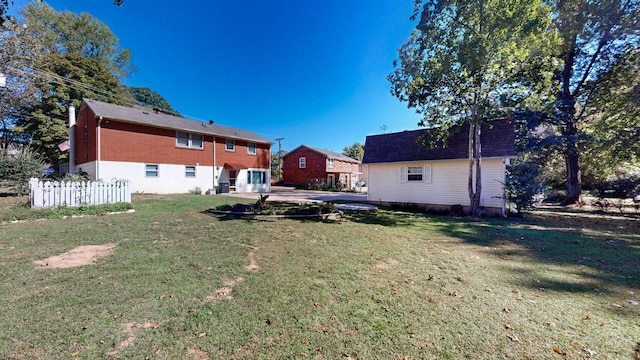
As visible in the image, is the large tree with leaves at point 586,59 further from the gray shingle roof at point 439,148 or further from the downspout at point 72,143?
the downspout at point 72,143

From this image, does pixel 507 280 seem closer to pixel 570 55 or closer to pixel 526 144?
pixel 526 144

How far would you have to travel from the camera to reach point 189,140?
20.4m

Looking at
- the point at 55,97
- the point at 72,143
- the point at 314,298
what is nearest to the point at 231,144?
the point at 72,143

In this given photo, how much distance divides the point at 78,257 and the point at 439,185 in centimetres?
1429

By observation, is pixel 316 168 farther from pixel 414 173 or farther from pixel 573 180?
pixel 573 180

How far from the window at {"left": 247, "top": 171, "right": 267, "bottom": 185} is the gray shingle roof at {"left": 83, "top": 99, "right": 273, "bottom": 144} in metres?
3.25

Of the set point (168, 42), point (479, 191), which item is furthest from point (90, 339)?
point (168, 42)

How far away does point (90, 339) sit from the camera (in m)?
2.37

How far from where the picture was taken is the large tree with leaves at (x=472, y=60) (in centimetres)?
901

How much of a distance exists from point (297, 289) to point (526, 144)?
17.6 metres

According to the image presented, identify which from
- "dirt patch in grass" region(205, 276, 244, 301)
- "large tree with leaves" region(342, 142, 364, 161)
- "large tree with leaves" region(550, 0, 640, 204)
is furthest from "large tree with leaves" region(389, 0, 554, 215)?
"large tree with leaves" region(342, 142, 364, 161)

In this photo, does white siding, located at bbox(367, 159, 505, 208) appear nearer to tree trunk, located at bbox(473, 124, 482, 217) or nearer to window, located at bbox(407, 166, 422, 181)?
window, located at bbox(407, 166, 422, 181)

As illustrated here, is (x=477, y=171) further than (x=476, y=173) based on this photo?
No

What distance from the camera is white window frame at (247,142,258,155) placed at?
80.0 feet
